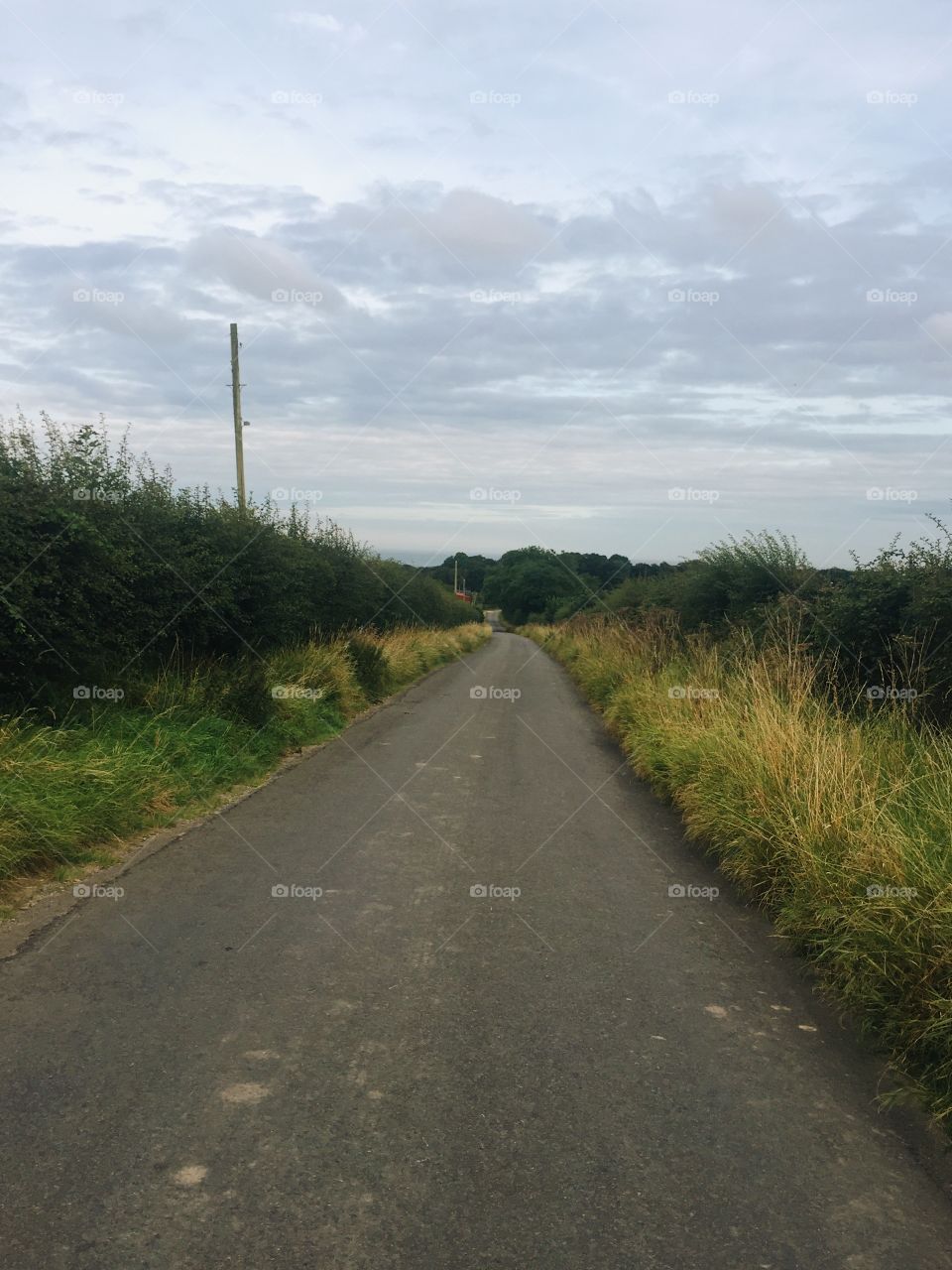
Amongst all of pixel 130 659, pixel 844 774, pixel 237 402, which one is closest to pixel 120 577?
pixel 130 659

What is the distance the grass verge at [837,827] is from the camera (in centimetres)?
418

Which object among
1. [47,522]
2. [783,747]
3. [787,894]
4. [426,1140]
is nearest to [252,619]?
[47,522]

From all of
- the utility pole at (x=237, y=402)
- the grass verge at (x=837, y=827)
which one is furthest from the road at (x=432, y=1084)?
the utility pole at (x=237, y=402)

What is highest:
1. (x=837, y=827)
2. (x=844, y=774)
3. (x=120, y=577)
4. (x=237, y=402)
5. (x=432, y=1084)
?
(x=237, y=402)

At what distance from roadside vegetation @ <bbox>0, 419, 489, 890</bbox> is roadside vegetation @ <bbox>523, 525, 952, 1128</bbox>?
15.6 ft

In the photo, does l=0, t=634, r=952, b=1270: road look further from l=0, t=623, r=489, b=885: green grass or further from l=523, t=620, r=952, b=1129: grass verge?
l=0, t=623, r=489, b=885: green grass

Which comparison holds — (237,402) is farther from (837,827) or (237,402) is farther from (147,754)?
(837,827)

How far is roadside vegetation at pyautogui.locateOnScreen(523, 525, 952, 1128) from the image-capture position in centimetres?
431

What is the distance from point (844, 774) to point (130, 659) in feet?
25.6

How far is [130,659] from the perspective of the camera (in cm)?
1047

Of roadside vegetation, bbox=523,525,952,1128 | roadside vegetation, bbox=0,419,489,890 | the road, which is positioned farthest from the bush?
roadside vegetation, bbox=523,525,952,1128

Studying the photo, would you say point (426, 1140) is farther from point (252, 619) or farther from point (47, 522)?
point (252, 619)

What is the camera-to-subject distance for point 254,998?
4309mm

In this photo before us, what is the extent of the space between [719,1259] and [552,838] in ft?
16.5
